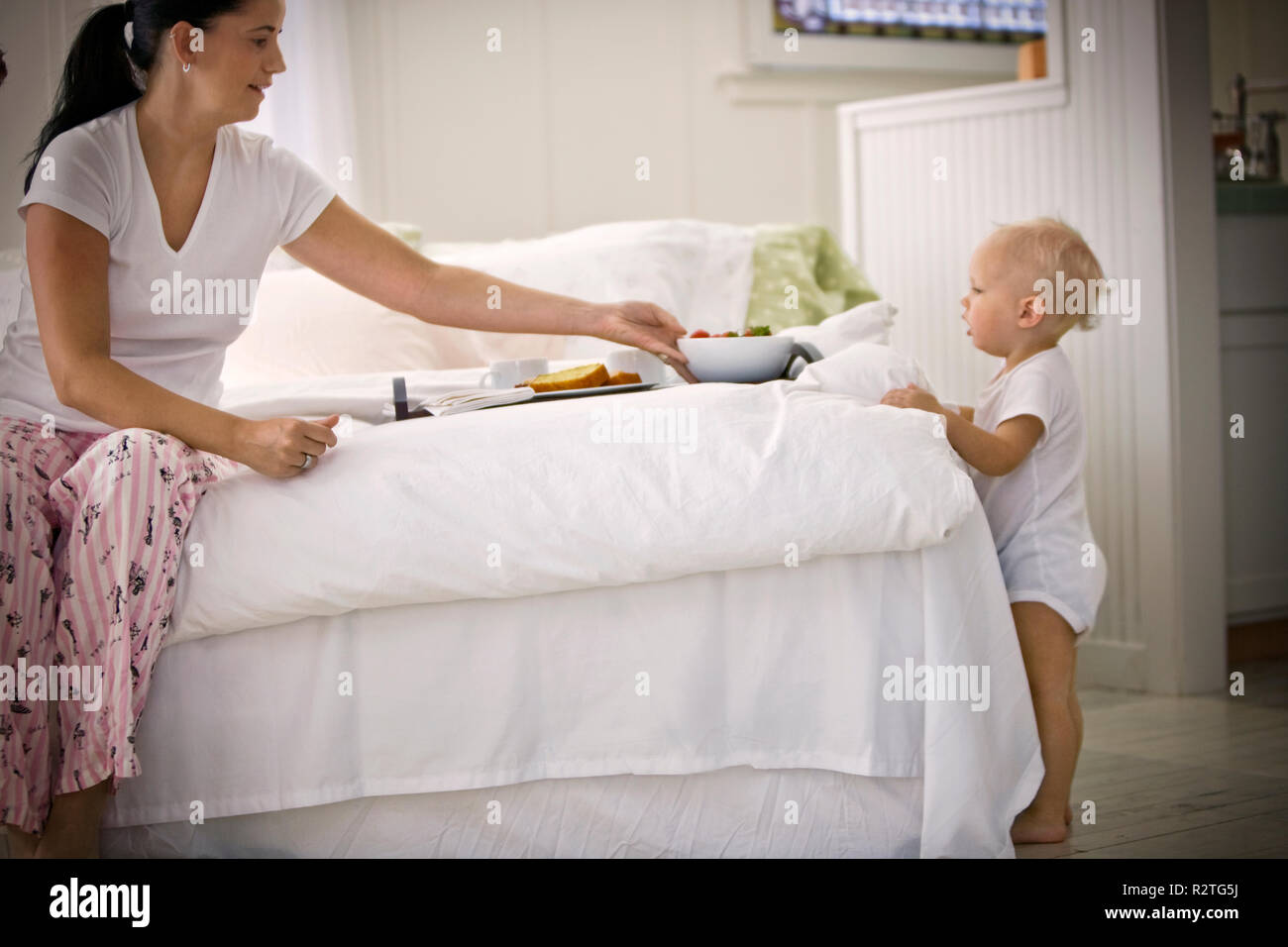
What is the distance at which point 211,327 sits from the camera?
1592 millimetres

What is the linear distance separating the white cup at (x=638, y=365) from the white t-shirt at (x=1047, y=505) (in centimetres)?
42

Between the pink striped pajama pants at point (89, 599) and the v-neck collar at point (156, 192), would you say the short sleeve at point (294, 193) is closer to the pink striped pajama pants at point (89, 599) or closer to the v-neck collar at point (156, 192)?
the v-neck collar at point (156, 192)

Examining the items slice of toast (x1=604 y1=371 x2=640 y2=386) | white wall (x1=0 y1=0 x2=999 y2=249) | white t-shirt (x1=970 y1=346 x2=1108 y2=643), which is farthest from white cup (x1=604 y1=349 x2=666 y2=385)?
white wall (x1=0 y1=0 x2=999 y2=249)

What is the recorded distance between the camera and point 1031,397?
1673mm

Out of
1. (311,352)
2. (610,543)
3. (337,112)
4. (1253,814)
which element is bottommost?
(1253,814)

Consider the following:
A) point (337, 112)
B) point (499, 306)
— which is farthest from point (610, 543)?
point (337, 112)

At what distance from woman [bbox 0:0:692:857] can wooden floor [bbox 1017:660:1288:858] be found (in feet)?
2.69

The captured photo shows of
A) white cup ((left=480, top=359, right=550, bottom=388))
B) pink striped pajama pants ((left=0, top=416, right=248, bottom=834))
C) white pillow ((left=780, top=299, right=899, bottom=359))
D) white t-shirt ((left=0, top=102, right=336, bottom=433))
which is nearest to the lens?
pink striped pajama pants ((left=0, top=416, right=248, bottom=834))

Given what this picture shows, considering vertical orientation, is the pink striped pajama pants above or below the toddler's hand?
below

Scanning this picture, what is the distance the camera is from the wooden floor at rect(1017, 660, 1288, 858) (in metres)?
1.59

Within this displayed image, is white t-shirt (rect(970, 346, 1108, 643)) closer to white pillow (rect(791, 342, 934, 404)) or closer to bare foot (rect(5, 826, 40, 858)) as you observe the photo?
white pillow (rect(791, 342, 934, 404))

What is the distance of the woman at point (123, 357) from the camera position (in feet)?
4.37
